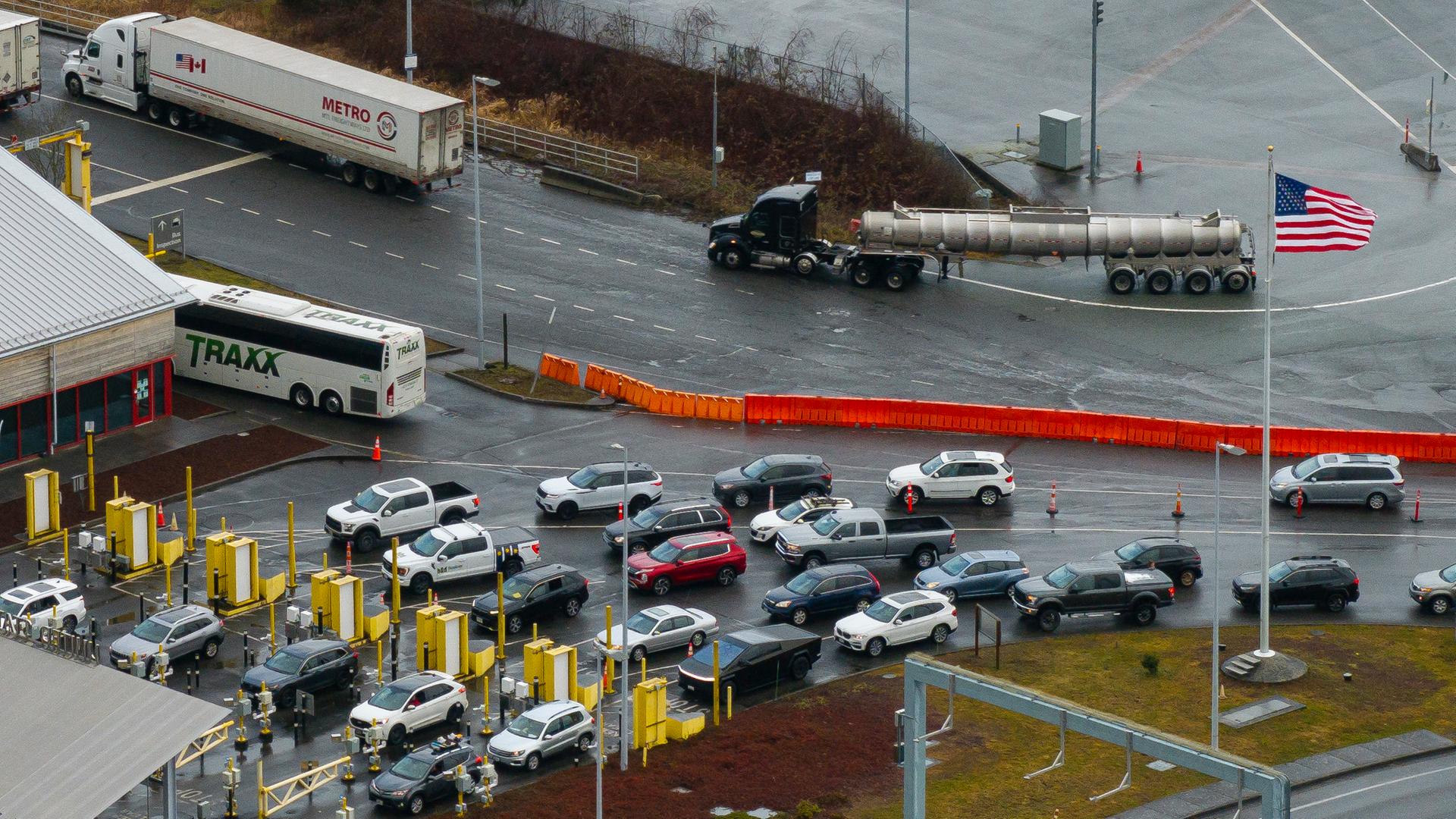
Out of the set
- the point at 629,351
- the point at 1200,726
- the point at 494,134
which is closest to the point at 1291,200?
Result: the point at 1200,726

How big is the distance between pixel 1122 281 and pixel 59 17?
5313cm

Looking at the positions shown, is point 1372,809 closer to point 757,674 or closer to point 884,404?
point 757,674

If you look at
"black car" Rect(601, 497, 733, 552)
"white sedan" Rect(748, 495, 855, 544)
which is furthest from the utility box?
"black car" Rect(601, 497, 733, 552)

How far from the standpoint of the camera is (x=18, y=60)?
9606cm

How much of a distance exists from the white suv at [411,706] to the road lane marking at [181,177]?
1599 inches

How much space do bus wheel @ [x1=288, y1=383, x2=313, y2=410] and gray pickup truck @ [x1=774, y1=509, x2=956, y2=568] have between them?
18.3 meters

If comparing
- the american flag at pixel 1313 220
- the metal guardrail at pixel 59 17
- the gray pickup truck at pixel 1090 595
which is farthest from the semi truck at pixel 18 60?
the american flag at pixel 1313 220

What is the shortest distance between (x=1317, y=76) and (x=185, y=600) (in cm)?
6414

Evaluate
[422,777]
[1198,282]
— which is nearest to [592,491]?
[422,777]

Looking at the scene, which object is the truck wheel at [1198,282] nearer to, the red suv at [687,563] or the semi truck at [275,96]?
the red suv at [687,563]

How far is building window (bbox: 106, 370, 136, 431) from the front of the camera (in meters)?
71.8

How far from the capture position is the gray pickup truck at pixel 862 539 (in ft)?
210

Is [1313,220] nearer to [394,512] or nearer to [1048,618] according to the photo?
[1048,618]

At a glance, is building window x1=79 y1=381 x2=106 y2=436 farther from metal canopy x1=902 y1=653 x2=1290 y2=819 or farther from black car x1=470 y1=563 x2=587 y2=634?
metal canopy x1=902 y1=653 x2=1290 y2=819
